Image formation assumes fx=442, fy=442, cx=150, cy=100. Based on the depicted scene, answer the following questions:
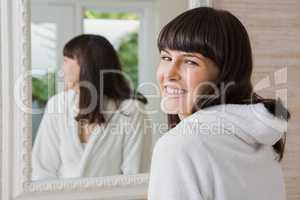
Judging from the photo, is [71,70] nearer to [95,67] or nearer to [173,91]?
[95,67]

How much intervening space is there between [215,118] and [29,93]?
25.0 inches

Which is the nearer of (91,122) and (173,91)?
(173,91)

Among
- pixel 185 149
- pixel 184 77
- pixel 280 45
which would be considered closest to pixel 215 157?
pixel 185 149

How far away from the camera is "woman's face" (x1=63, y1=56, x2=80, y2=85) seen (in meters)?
1.33

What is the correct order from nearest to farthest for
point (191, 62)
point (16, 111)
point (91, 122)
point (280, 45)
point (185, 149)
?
point (185, 149) → point (191, 62) → point (16, 111) → point (91, 122) → point (280, 45)

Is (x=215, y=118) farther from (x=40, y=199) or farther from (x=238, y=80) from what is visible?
(x=40, y=199)

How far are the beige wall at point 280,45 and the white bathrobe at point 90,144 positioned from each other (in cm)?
47

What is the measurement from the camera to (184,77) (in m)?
0.93

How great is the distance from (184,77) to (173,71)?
0.03 meters

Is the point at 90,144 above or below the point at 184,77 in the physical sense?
below

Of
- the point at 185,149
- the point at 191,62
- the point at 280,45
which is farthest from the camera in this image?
the point at 280,45

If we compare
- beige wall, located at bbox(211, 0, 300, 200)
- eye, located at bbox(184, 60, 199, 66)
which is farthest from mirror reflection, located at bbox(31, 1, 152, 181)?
eye, located at bbox(184, 60, 199, 66)

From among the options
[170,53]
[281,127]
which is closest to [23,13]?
[170,53]

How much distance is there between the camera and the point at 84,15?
1345 mm
